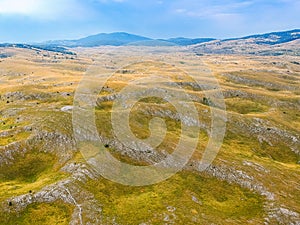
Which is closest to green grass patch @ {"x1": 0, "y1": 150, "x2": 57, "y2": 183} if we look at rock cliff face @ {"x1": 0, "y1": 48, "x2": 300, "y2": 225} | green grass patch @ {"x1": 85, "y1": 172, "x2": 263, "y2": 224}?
rock cliff face @ {"x1": 0, "y1": 48, "x2": 300, "y2": 225}

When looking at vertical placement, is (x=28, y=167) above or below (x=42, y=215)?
above

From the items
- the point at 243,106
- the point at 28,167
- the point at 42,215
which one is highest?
the point at 28,167

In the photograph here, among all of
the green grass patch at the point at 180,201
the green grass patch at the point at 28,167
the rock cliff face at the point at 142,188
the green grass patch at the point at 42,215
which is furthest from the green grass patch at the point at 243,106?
the green grass patch at the point at 42,215

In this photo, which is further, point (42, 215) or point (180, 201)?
point (180, 201)

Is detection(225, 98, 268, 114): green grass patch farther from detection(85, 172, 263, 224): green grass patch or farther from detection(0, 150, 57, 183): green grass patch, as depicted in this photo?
detection(0, 150, 57, 183): green grass patch

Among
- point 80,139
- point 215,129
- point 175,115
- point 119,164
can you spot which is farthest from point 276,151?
point 80,139

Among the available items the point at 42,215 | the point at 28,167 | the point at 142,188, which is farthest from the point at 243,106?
the point at 42,215

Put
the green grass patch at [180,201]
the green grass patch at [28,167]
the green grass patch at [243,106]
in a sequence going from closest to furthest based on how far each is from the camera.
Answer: the green grass patch at [180,201], the green grass patch at [28,167], the green grass patch at [243,106]


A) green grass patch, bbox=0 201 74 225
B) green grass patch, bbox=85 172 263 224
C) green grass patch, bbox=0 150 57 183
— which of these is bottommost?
green grass patch, bbox=85 172 263 224

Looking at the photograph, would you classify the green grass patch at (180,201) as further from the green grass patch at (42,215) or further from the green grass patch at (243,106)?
the green grass patch at (243,106)

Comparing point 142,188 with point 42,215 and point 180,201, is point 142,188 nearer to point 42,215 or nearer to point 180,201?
point 180,201

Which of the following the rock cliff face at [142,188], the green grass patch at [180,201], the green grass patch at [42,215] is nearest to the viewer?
the green grass patch at [42,215]

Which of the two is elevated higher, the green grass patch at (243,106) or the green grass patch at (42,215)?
the green grass patch at (42,215)
